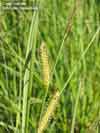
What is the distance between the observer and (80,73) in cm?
117

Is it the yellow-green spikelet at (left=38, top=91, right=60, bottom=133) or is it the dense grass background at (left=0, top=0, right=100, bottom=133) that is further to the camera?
the dense grass background at (left=0, top=0, right=100, bottom=133)

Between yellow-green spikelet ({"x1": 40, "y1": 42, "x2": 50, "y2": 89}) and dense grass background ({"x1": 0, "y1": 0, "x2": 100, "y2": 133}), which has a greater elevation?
yellow-green spikelet ({"x1": 40, "y1": 42, "x2": 50, "y2": 89})

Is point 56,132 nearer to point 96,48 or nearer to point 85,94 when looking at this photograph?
point 85,94

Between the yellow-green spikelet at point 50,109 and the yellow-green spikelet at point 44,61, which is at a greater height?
the yellow-green spikelet at point 44,61

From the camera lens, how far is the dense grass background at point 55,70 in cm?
84

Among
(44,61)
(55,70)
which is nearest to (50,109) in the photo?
(44,61)

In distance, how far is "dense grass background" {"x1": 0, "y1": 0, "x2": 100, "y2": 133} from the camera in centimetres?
84

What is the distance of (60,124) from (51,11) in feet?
1.90

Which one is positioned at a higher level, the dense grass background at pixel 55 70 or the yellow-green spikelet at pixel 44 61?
the yellow-green spikelet at pixel 44 61

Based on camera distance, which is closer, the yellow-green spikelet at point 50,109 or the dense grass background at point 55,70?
the yellow-green spikelet at point 50,109

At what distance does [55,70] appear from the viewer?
1059mm

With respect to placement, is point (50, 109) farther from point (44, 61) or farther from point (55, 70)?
point (55, 70)

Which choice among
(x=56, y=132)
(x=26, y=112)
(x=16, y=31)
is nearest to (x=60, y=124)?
(x=56, y=132)

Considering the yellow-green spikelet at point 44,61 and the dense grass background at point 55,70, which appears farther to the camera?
the dense grass background at point 55,70
